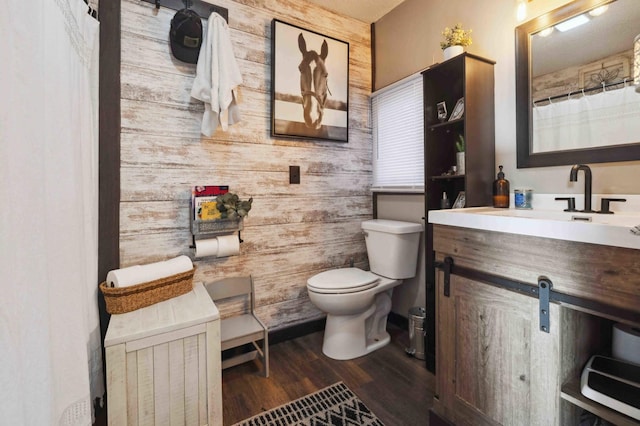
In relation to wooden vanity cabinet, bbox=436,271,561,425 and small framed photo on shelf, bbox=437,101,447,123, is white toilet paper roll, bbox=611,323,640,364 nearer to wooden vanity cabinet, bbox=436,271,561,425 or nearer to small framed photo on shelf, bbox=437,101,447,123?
wooden vanity cabinet, bbox=436,271,561,425

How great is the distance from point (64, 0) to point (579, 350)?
2.15 meters

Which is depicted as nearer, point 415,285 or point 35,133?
point 35,133

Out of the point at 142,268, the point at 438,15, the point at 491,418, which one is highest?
the point at 438,15

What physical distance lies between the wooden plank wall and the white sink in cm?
114

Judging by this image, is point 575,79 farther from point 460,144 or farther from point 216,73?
point 216,73

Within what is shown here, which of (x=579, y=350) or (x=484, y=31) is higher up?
(x=484, y=31)

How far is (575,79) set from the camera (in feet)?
4.64

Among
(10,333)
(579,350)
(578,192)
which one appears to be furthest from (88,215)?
(578,192)

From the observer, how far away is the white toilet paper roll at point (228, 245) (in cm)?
184

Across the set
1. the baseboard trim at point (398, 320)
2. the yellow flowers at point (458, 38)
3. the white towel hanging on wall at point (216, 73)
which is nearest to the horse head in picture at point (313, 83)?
the white towel hanging on wall at point (216, 73)

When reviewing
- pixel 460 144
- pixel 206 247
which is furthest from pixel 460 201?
pixel 206 247

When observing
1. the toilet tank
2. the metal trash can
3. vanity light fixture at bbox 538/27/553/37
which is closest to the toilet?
the toilet tank

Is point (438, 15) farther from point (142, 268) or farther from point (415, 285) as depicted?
point (142, 268)

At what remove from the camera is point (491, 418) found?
1152mm
